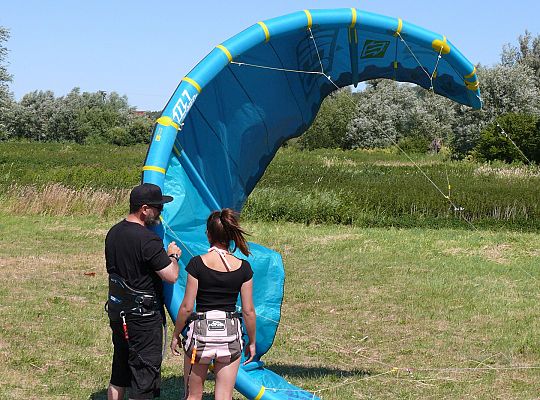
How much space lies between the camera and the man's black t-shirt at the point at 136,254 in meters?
5.32

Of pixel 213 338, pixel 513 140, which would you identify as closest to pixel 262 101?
pixel 213 338

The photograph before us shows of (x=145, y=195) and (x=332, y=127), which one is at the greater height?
(x=332, y=127)

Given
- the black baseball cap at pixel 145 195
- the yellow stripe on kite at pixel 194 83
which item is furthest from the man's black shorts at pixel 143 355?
the yellow stripe on kite at pixel 194 83

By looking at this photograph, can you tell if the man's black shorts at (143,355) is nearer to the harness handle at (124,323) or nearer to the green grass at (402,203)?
the harness handle at (124,323)

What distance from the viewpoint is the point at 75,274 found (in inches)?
510

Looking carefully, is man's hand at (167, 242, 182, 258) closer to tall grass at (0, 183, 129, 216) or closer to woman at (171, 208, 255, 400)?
woman at (171, 208, 255, 400)

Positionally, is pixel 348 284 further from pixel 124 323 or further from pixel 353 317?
pixel 124 323

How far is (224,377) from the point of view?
5191mm

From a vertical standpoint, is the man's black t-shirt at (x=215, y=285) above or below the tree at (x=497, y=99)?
below

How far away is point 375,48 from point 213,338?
3.42 meters

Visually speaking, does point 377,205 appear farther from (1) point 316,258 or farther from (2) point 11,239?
(2) point 11,239

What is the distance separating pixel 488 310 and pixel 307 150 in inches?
1351

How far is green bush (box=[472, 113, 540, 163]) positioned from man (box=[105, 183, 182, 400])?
30.1 meters

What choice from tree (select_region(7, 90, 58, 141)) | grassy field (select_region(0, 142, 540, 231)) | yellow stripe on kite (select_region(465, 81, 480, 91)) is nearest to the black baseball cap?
yellow stripe on kite (select_region(465, 81, 480, 91))
